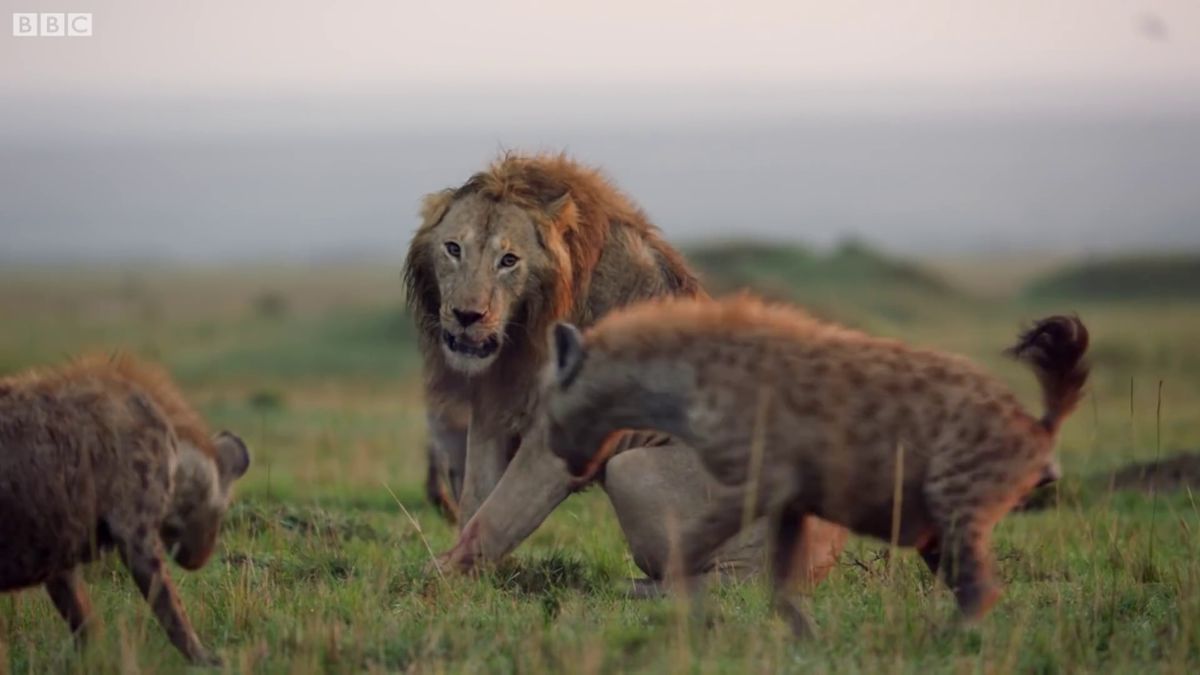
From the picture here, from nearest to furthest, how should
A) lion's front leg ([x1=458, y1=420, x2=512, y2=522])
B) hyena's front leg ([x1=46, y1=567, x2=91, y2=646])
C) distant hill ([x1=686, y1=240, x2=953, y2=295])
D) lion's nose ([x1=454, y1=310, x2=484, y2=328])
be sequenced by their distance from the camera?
hyena's front leg ([x1=46, y1=567, x2=91, y2=646]), lion's nose ([x1=454, y1=310, x2=484, y2=328]), lion's front leg ([x1=458, y1=420, x2=512, y2=522]), distant hill ([x1=686, y1=240, x2=953, y2=295])

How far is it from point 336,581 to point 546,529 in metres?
2.40

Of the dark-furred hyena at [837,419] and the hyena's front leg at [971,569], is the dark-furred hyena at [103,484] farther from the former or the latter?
the hyena's front leg at [971,569]

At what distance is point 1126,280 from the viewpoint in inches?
1368

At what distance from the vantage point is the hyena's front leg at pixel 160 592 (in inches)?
185

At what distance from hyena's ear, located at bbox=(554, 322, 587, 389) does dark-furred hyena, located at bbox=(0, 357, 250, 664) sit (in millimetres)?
942

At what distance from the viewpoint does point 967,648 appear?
15.3 feet

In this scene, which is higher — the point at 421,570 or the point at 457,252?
the point at 457,252

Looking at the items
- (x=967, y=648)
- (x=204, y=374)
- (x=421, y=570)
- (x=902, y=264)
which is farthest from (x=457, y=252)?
(x=902, y=264)

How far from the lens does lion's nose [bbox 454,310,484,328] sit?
587cm

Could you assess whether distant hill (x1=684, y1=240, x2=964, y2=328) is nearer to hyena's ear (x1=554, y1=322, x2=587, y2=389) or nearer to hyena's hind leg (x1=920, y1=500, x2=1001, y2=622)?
hyena's ear (x1=554, y1=322, x2=587, y2=389)

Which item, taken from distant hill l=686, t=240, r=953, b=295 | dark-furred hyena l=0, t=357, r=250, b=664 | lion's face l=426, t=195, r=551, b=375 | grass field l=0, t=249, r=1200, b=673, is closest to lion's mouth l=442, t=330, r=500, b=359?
lion's face l=426, t=195, r=551, b=375

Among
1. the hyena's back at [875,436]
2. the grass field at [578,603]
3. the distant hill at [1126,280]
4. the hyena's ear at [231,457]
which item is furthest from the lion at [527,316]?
the distant hill at [1126,280]

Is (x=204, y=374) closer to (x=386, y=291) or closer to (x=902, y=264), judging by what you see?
(x=902, y=264)

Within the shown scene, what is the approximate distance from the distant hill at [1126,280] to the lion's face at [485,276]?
94.5 feet
